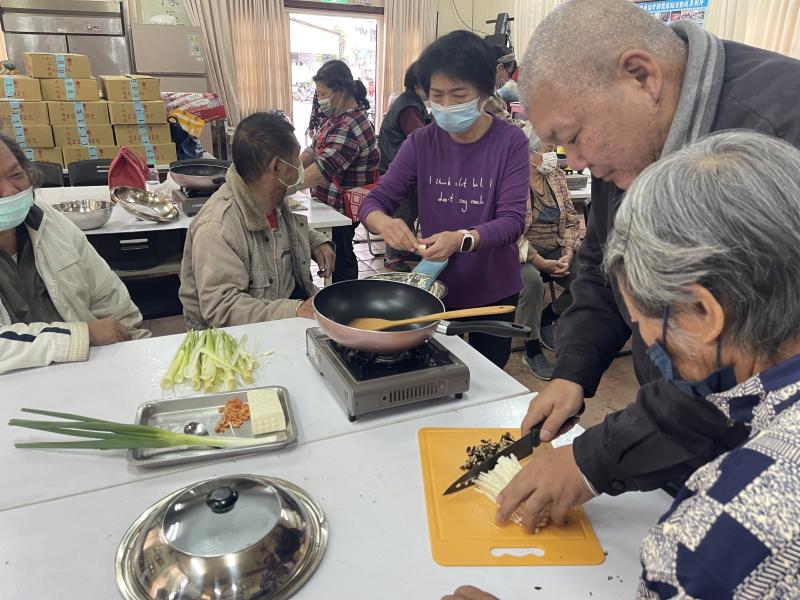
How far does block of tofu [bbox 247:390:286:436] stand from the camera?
118 cm

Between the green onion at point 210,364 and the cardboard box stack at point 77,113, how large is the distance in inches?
136

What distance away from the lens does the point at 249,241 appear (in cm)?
204

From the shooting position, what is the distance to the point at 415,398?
129cm

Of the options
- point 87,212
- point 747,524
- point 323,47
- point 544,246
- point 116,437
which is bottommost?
point 544,246

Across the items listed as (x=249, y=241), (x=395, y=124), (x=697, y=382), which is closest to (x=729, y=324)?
(x=697, y=382)

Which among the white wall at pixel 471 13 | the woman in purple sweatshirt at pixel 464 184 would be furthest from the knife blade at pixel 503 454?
the white wall at pixel 471 13

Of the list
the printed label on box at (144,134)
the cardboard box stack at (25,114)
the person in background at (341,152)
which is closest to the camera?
the person in background at (341,152)

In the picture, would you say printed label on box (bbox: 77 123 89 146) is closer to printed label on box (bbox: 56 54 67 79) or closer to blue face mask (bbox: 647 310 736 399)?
printed label on box (bbox: 56 54 67 79)

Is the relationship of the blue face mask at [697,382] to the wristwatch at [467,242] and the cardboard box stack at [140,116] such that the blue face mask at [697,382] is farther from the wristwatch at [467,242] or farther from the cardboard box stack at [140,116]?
the cardboard box stack at [140,116]

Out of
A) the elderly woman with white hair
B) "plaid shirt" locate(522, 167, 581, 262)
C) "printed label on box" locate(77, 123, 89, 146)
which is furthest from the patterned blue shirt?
"printed label on box" locate(77, 123, 89, 146)

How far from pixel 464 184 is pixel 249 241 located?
A: 2.70 ft

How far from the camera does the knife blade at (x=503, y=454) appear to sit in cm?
103

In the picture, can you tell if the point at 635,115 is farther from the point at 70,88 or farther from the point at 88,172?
the point at 70,88

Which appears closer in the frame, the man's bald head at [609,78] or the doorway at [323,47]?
the man's bald head at [609,78]
